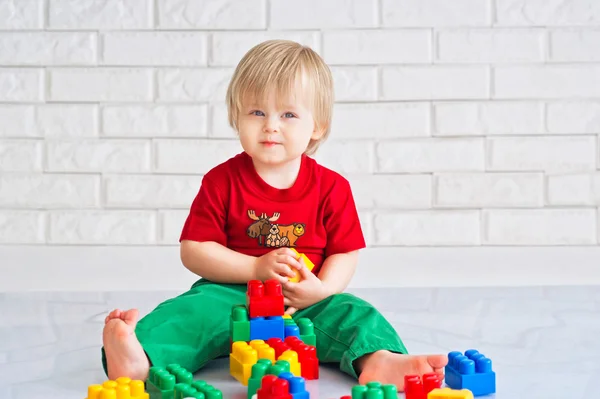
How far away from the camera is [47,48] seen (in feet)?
7.78

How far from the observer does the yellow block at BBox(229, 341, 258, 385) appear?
132cm

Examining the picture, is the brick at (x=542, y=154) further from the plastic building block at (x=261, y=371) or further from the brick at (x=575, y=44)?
the plastic building block at (x=261, y=371)

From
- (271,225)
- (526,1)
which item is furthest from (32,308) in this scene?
(526,1)

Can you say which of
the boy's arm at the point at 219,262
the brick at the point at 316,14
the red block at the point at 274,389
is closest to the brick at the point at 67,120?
the brick at the point at 316,14

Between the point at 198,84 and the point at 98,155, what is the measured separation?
12.6 inches

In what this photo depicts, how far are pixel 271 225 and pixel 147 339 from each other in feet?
1.12

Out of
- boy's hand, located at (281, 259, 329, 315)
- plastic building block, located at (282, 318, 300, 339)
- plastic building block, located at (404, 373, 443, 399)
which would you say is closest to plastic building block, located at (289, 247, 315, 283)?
boy's hand, located at (281, 259, 329, 315)

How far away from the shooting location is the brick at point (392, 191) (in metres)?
2.37

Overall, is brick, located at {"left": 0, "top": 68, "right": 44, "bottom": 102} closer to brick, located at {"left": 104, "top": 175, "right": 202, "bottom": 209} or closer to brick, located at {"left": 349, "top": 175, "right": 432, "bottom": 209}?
brick, located at {"left": 104, "top": 175, "right": 202, "bottom": 209}

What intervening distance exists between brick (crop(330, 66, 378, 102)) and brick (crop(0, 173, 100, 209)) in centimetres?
68

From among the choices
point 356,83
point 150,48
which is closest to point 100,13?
point 150,48

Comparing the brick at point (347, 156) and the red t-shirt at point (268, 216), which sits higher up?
the brick at point (347, 156)

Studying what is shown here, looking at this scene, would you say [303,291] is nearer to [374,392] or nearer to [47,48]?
[374,392]

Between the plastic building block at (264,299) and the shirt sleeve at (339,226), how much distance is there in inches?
10.2
